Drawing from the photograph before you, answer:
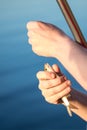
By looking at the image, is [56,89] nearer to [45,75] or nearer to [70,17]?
[45,75]

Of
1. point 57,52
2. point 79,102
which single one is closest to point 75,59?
point 57,52

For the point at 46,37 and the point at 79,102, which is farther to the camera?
the point at 79,102

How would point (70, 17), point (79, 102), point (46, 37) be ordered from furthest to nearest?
point (79, 102)
point (46, 37)
point (70, 17)

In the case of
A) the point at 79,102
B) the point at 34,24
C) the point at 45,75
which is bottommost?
the point at 79,102

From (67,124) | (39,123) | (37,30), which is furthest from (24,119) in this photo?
(37,30)

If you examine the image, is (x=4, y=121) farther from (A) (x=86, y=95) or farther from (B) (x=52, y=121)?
(A) (x=86, y=95)

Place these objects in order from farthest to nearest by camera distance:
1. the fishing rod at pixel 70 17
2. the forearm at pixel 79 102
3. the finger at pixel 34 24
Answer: the forearm at pixel 79 102 → the finger at pixel 34 24 → the fishing rod at pixel 70 17

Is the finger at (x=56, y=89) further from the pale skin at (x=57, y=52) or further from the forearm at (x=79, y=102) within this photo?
the forearm at (x=79, y=102)

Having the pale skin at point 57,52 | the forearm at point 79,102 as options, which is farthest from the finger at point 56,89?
the forearm at point 79,102
